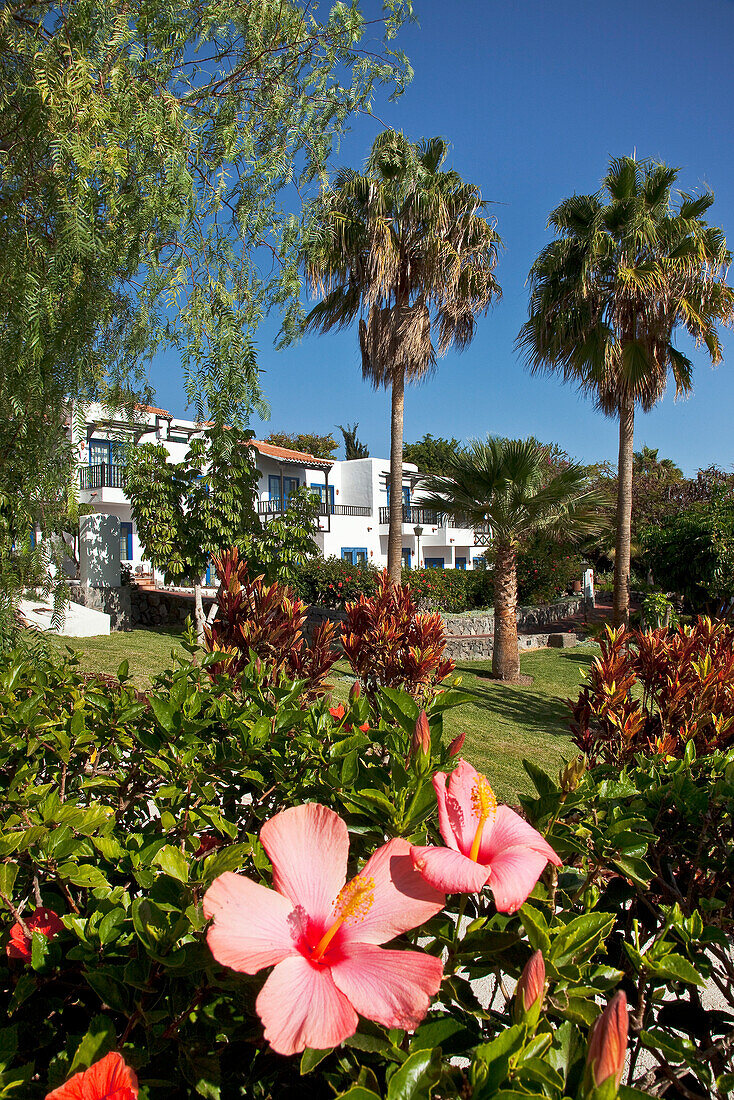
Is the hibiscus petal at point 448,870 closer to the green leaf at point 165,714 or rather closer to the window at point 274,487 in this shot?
the green leaf at point 165,714

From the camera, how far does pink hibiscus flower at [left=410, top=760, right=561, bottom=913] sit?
2.28 ft

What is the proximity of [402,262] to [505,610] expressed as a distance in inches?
314

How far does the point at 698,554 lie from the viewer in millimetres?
13773

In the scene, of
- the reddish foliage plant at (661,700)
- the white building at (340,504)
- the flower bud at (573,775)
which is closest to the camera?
the flower bud at (573,775)

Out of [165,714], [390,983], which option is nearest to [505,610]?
[165,714]

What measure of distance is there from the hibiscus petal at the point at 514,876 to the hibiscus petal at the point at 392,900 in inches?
2.5

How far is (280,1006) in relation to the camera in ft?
1.93

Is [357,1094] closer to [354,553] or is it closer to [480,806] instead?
[480,806]

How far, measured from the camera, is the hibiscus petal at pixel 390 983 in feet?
1.94

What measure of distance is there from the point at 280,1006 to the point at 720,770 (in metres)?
1.16

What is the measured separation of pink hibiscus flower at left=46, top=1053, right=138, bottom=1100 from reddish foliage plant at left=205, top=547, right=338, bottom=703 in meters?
2.54

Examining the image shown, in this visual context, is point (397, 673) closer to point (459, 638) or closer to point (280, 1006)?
point (280, 1006)

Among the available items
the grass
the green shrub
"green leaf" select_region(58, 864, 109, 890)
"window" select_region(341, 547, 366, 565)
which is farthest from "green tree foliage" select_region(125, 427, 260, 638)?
"window" select_region(341, 547, 366, 565)

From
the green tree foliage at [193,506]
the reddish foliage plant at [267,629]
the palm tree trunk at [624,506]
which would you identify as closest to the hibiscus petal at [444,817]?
the reddish foliage plant at [267,629]
